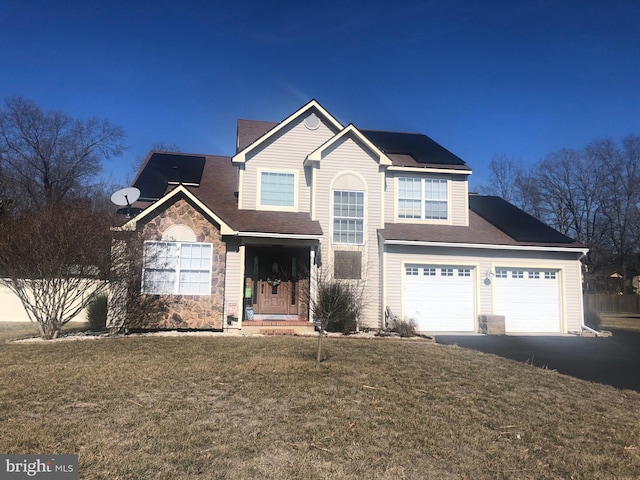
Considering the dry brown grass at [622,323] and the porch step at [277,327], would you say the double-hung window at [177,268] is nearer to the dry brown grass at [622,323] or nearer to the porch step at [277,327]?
the porch step at [277,327]

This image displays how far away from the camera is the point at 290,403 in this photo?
6.05 m

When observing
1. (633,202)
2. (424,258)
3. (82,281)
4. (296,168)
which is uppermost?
(633,202)

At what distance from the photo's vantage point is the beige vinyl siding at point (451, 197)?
54.5 ft

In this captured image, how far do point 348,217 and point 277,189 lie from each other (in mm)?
2862

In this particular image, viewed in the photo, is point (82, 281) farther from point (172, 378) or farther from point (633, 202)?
point (633, 202)

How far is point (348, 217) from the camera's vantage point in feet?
52.0

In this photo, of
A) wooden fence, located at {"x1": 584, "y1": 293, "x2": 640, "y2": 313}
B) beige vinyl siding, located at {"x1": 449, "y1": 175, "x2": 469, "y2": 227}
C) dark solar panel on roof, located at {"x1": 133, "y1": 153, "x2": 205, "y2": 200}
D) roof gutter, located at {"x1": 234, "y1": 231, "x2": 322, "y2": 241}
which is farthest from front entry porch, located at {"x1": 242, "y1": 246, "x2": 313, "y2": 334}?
wooden fence, located at {"x1": 584, "y1": 293, "x2": 640, "y2": 313}

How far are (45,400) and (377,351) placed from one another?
689 centimetres

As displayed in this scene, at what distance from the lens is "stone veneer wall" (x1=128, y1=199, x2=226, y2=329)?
1335 cm

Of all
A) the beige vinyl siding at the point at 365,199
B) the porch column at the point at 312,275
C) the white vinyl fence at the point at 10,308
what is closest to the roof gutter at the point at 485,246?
the beige vinyl siding at the point at 365,199

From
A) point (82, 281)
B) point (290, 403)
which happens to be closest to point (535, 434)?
point (290, 403)

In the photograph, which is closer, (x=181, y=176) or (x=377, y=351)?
(x=377, y=351)

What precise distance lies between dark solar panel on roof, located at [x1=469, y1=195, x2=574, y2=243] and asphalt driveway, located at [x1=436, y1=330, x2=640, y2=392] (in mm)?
3742

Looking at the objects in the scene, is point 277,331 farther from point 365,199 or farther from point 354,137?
point 354,137
